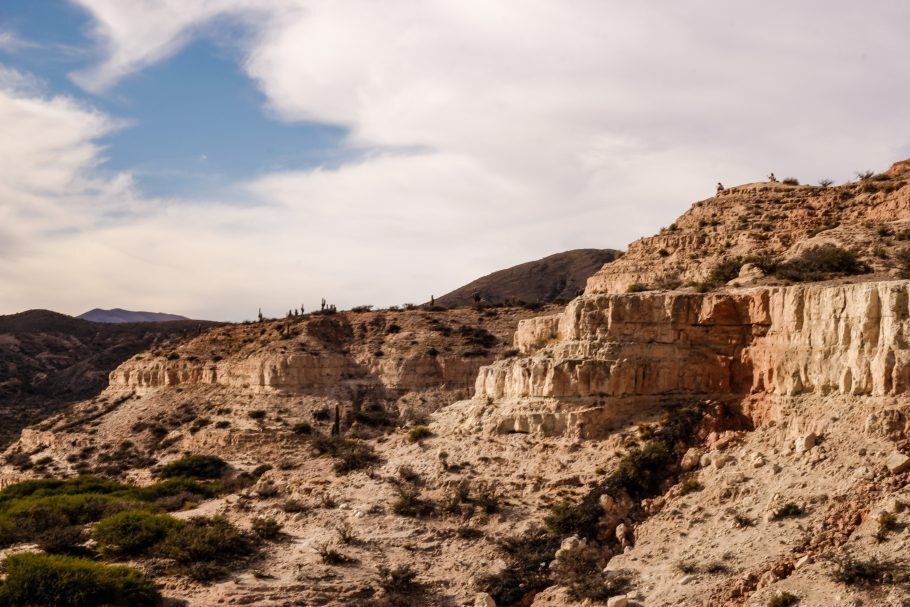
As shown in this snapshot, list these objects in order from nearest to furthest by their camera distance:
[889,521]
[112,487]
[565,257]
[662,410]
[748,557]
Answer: [889,521] < [748,557] < [662,410] < [112,487] < [565,257]

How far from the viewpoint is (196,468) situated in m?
37.4

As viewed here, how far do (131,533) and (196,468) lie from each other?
49.6ft

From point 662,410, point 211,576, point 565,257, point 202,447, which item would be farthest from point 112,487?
point 565,257

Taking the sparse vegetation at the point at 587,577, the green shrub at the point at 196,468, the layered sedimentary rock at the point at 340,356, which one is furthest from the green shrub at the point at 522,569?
the layered sedimentary rock at the point at 340,356

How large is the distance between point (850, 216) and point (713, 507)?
16798 mm

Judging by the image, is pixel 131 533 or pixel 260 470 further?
pixel 260 470

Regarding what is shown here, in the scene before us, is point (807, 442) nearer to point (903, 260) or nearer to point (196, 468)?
point (903, 260)

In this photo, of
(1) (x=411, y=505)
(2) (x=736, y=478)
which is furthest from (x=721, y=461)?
(1) (x=411, y=505)

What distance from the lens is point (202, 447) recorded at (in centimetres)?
4144

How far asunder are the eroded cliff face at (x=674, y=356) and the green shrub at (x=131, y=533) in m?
9.36

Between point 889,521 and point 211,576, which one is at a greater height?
point 889,521

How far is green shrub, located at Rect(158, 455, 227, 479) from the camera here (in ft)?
121

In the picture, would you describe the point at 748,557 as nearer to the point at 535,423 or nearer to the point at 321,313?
the point at 535,423

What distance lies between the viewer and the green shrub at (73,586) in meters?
18.4
